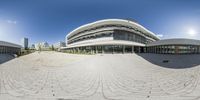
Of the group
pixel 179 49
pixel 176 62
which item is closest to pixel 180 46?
pixel 179 49

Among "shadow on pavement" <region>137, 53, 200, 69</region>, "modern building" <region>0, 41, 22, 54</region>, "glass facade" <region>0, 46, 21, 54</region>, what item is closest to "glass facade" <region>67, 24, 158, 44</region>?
"shadow on pavement" <region>137, 53, 200, 69</region>

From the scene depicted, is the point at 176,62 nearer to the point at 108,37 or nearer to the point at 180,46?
Result: the point at 180,46

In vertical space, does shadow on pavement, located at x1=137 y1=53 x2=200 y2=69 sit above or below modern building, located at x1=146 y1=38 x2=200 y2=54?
below

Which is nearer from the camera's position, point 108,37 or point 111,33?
point 111,33

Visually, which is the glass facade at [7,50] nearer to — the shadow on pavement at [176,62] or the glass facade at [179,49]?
the shadow on pavement at [176,62]

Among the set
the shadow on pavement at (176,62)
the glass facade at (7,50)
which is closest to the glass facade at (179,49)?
the shadow on pavement at (176,62)

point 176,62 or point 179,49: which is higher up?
point 179,49

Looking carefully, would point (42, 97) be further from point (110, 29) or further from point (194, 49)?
point (194, 49)

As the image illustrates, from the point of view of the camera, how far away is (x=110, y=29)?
3834 centimetres

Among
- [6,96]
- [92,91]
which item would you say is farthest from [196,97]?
[6,96]

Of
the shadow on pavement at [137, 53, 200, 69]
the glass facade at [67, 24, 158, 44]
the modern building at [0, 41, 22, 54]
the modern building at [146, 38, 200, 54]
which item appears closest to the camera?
the shadow on pavement at [137, 53, 200, 69]

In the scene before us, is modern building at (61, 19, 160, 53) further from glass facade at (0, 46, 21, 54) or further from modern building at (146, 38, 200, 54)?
glass facade at (0, 46, 21, 54)

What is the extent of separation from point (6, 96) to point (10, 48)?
1398 inches

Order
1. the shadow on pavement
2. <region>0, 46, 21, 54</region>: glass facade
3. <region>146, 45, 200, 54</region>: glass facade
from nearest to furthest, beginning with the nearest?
the shadow on pavement < <region>146, 45, 200, 54</region>: glass facade < <region>0, 46, 21, 54</region>: glass facade
